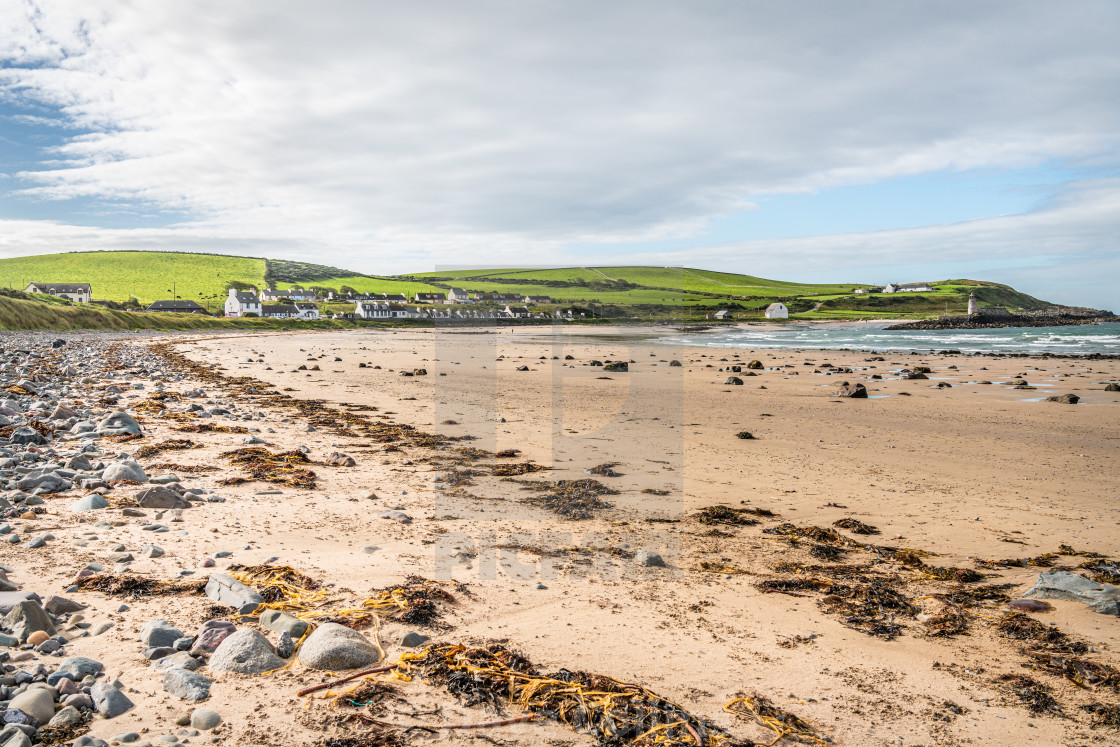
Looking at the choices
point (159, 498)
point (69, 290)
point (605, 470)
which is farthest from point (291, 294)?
point (159, 498)

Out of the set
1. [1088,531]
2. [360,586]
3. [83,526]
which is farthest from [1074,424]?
[83,526]

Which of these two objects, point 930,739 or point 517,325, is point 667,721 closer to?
point 930,739

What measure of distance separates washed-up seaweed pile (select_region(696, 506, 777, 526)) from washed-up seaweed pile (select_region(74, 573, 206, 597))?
569cm

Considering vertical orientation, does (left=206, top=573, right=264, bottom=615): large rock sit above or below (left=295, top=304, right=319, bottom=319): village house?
below

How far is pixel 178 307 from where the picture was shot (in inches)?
4139

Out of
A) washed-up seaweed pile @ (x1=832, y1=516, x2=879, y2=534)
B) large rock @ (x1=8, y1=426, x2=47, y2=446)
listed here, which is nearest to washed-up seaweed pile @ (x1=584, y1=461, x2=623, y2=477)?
washed-up seaweed pile @ (x1=832, y1=516, x2=879, y2=534)

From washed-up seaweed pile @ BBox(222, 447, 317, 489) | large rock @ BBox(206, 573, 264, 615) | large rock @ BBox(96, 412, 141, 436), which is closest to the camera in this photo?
large rock @ BBox(206, 573, 264, 615)

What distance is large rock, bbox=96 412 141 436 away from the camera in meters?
10.3

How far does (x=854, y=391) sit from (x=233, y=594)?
64.0 feet

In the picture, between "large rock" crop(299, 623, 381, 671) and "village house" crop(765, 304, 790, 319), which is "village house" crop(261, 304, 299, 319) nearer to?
"village house" crop(765, 304, 790, 319)

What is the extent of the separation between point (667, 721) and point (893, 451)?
10319mm

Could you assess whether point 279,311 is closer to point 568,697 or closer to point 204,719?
point 204,719

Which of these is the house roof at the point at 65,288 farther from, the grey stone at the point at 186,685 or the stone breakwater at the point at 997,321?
the stone breakwater at the point at 997,321

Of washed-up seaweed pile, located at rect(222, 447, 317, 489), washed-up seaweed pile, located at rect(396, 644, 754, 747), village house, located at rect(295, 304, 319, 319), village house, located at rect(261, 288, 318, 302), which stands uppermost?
village house, located at rect(261, 288, 318, 302)
